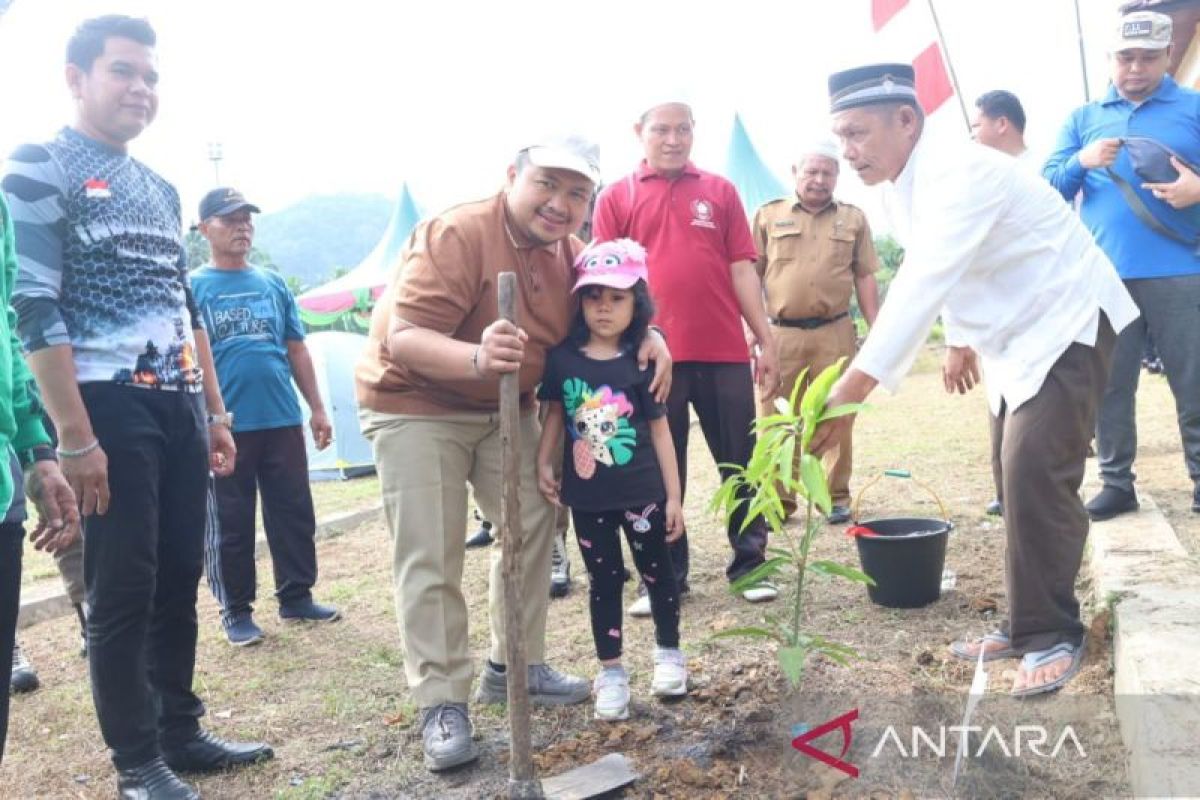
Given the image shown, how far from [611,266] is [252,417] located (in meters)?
2.48

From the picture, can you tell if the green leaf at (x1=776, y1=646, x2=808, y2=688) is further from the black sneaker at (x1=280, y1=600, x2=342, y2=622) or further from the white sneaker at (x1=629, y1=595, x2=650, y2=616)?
the black sneaker at (x1=280, y1=600, x2=342, y2=622)

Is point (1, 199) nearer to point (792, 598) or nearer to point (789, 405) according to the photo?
point (789, 405)

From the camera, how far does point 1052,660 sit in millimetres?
3164

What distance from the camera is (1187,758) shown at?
2.27m

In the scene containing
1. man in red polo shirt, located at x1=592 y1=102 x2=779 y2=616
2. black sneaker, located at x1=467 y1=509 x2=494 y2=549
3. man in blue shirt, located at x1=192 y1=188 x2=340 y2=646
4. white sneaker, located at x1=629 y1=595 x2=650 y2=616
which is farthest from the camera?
black sneaker, located at x1=467 y1=509 x2=494 y2=549

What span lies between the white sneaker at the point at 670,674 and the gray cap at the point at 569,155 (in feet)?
5.25

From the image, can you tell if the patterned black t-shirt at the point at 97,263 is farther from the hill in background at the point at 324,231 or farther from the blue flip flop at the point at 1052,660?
the hill in background at the point at 324,231

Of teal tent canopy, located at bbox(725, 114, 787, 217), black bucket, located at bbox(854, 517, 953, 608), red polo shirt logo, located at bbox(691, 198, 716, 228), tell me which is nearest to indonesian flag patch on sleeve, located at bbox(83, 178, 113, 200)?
red polo shirt logo, located at bbox(691, 198, 716, 228)

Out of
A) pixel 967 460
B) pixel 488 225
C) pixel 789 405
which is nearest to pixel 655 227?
pixel 488 225

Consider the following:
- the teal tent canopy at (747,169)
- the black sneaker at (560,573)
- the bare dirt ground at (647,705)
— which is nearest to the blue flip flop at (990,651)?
the bare dirt ground at (647,705)

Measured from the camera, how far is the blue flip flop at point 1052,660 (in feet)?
10.2

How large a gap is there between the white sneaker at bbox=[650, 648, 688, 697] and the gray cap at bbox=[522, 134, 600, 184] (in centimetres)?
160

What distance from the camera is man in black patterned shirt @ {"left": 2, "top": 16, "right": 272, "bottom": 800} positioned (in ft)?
8.75

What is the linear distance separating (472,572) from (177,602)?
254 centimetres
